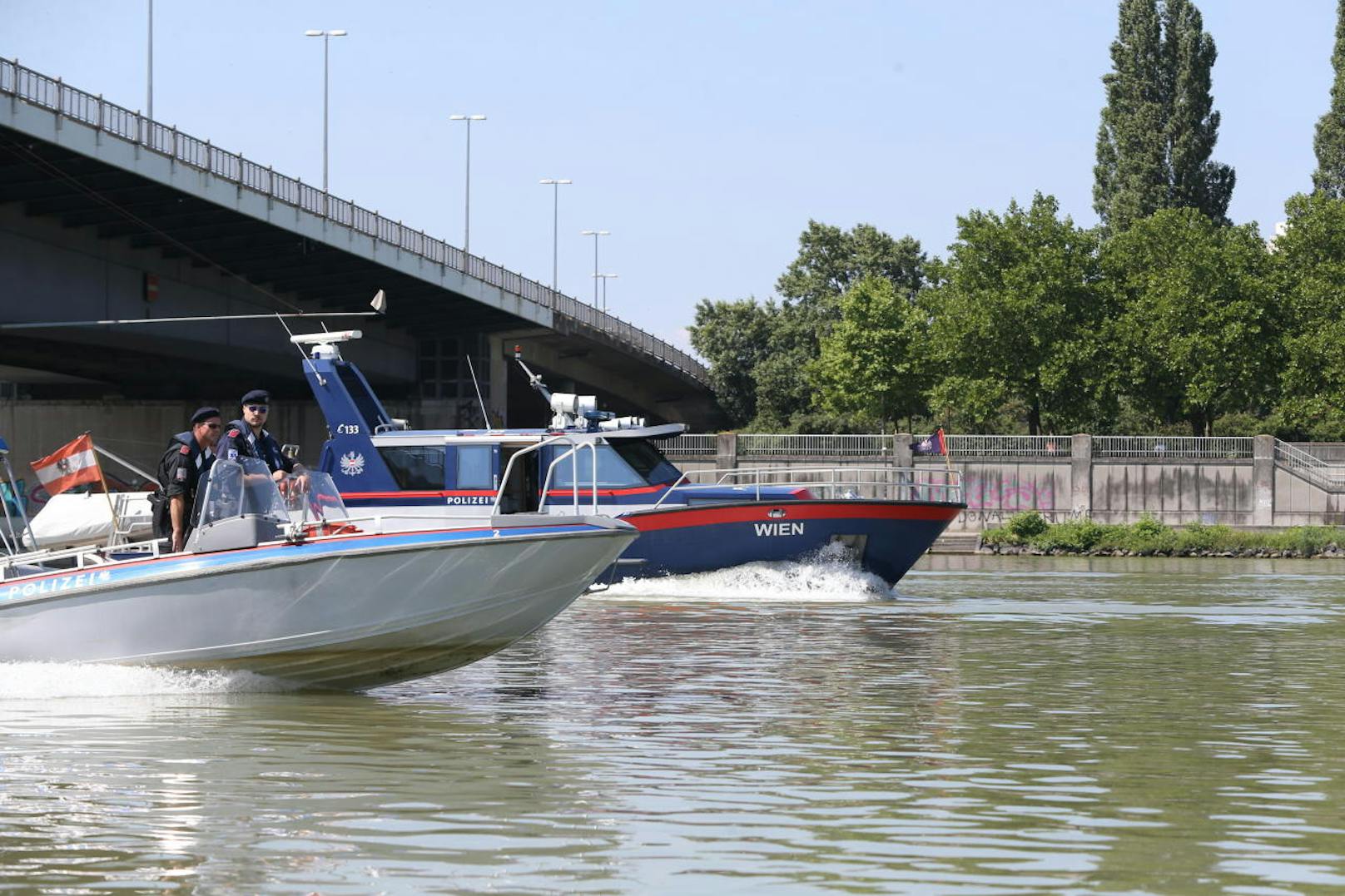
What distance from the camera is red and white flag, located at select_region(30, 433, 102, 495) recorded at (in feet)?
53.9

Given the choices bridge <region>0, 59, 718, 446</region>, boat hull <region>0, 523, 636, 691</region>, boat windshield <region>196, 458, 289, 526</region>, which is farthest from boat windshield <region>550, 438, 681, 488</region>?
boat windshield <region>196, 458, 289, 526</region>

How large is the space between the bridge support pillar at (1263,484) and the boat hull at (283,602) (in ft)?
174

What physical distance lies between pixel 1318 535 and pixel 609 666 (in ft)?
140

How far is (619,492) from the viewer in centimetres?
2934

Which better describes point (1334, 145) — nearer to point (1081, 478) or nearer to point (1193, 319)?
point (1193, 319)

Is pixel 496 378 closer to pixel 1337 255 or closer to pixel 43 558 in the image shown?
pixel 1337 255

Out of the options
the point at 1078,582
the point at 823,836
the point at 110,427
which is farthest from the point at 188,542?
the point at 110,427

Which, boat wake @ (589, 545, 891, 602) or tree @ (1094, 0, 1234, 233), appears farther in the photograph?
tree @ (1094, 0, 1234, 233)

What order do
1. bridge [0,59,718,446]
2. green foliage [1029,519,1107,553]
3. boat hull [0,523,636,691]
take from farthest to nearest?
green foliage [1029,519,1107,553] < bridge [0,59,718,446] < boat hull [0,523,636,691]

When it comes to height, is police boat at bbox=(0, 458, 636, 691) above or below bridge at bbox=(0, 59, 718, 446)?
below

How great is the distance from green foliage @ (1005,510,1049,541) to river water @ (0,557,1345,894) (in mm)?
38726

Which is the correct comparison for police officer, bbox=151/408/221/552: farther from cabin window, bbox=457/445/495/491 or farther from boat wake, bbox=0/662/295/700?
cabin window, bbox=457/445/495/491

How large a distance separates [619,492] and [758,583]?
2540mm

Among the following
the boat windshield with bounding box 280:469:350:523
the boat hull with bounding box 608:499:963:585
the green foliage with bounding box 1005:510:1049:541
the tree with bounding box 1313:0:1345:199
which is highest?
the tree with bounding box 1313:0:1345:199
